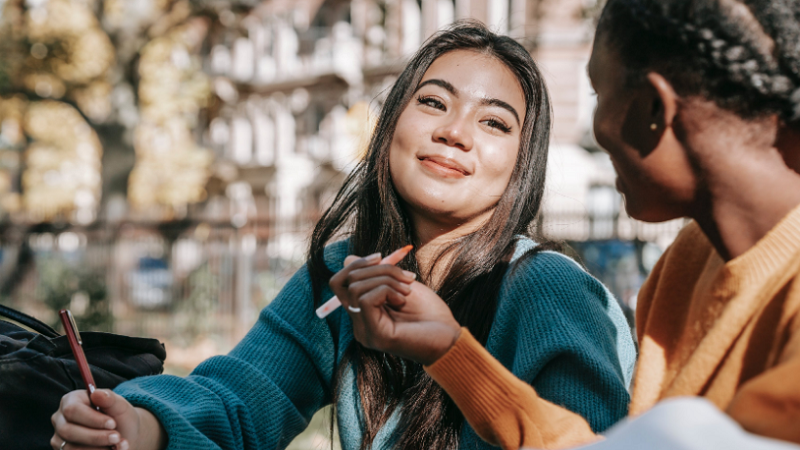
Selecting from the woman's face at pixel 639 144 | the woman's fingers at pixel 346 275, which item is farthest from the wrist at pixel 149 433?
the woman's face at pixel 639 144

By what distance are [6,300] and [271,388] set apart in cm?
985

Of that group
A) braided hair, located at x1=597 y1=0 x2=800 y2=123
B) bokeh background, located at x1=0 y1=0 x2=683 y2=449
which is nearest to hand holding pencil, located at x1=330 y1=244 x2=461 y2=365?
braided hair, located at x1=597 y1=0 x2=800 y2=123

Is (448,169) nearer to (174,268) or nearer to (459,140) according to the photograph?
(459,140)

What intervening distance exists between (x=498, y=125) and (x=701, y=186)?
2.71 ft

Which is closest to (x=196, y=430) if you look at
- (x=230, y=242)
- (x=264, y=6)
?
(x=230, y=242)

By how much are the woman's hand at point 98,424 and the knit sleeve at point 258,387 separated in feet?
0.27

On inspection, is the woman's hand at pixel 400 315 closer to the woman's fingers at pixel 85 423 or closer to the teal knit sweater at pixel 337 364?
the teal knit sweater at pixel 337 364

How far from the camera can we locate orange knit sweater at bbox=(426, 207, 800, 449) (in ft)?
2.50

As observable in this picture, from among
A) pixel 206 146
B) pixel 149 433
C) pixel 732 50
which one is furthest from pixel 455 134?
pixel 206 146

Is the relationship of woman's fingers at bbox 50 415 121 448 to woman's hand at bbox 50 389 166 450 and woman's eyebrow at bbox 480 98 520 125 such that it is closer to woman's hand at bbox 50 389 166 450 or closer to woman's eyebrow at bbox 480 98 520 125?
woman's hand at bbox 50 389 166 450

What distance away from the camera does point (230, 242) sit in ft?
31.2

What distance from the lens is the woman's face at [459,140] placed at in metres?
1.73

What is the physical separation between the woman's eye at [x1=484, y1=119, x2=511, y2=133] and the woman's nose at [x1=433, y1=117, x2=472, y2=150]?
0.06 meters

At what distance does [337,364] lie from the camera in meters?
1.83
